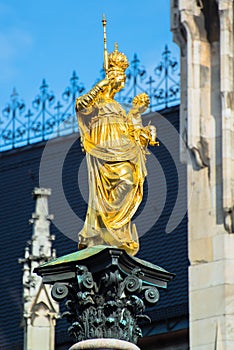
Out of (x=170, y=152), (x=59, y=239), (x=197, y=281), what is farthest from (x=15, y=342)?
(x=197, y=281)

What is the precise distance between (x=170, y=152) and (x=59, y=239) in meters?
5.60

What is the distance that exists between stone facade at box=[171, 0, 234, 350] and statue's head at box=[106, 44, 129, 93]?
963cm

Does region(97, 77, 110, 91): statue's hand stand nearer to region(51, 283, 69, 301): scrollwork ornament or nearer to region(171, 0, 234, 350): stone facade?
region(51, 283, 69, 301): scrollwork ornament

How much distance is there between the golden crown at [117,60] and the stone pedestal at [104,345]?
3.17 metres

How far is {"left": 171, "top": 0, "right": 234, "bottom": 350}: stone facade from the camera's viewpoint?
106 ft

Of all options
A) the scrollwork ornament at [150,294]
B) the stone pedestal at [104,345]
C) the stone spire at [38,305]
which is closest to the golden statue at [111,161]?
the scrollwork ornament at [150,294]

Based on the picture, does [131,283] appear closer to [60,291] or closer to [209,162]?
[60,291]

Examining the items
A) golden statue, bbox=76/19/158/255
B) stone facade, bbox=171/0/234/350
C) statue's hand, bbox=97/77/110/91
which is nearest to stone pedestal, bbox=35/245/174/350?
golden statue, bbox=76/19/158/255

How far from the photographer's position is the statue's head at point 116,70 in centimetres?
2252

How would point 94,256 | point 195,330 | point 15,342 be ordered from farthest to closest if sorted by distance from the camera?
point 15,342, point 195,330, point 94,256

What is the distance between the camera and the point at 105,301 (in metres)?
21.4

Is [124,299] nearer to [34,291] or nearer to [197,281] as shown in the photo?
[197,281]

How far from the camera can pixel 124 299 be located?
21.4 metres

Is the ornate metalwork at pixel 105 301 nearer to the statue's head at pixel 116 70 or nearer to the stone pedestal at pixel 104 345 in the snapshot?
the stone pedestal at pixel 104 345
